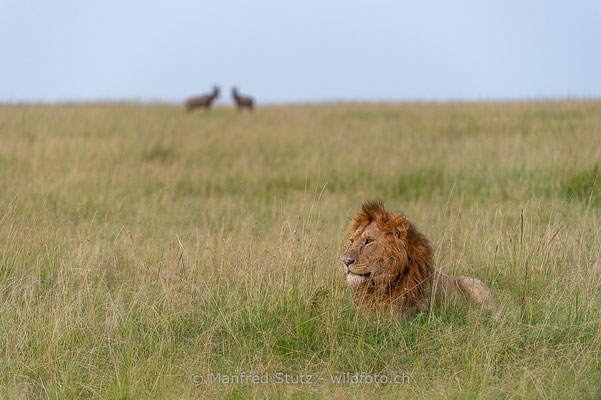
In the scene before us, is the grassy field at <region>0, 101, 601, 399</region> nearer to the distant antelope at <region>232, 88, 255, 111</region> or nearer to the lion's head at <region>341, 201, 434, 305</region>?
the lion's head at <region>341, 201, 434, 305</region>

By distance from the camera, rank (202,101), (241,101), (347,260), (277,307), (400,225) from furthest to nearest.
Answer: (241,101) → (202,101) → (277,307) → (400,225) → (347,260)

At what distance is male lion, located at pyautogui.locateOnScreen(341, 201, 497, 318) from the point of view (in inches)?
183

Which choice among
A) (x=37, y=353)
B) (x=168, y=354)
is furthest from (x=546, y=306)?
(x=37, y=353)

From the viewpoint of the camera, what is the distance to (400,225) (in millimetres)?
4668

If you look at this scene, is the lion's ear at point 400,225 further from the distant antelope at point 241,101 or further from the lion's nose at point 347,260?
the distant antelope at point 241,101

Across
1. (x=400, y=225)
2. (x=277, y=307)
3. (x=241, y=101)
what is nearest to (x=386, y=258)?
(x=400, y=225)

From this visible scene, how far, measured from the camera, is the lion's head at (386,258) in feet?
15.2

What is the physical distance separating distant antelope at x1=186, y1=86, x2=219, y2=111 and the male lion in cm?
2071

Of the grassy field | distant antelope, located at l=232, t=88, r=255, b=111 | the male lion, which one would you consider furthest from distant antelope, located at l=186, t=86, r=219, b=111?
the male lion

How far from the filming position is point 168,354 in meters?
4.61

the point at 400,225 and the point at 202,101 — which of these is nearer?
the point at 400,225

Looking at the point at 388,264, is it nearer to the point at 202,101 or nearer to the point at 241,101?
the point at 202,101

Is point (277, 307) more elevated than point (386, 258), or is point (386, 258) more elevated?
point (386, 258)

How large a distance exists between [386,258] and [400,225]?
0.24 metres
